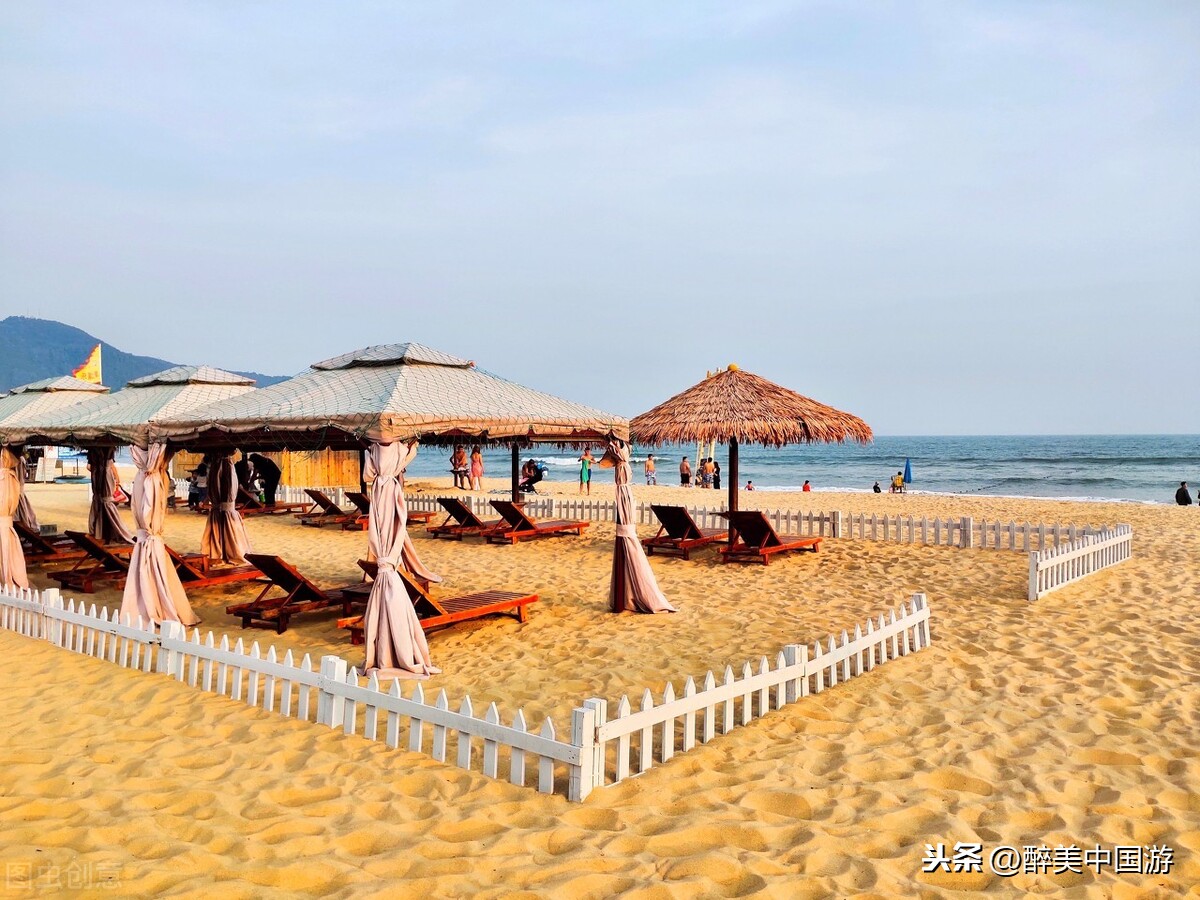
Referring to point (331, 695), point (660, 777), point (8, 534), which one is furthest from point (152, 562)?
point (660, 777)

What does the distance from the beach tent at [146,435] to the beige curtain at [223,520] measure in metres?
0.18

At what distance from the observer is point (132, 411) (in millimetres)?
9141

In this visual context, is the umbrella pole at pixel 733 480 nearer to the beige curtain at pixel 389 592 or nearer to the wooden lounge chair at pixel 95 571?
the beige curtain at pixel 389 592

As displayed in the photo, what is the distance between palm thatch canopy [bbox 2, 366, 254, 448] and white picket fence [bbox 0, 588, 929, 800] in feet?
6.47

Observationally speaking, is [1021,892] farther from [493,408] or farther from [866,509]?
[866,509]

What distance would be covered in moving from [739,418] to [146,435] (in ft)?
26.8

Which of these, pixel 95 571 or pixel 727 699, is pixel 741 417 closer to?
pixel 727 699

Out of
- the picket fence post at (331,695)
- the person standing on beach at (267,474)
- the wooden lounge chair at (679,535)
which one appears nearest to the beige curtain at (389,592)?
the picket fence post at (331,695)

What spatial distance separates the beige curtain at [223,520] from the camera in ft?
35.9

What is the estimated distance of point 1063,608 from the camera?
8.48m

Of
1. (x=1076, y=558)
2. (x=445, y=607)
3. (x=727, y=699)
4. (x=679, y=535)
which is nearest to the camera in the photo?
(x=727, y=699)

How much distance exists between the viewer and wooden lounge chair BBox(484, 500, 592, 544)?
47.5 ft

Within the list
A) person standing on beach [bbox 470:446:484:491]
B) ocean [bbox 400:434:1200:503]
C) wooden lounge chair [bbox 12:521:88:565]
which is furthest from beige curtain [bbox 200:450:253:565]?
ocean [bbox 400:434:1200:503]

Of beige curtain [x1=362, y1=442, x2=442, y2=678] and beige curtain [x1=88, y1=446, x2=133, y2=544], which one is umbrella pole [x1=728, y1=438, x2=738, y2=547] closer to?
beige curtain [x1=362, y1=442, x2=442, y2=678]
